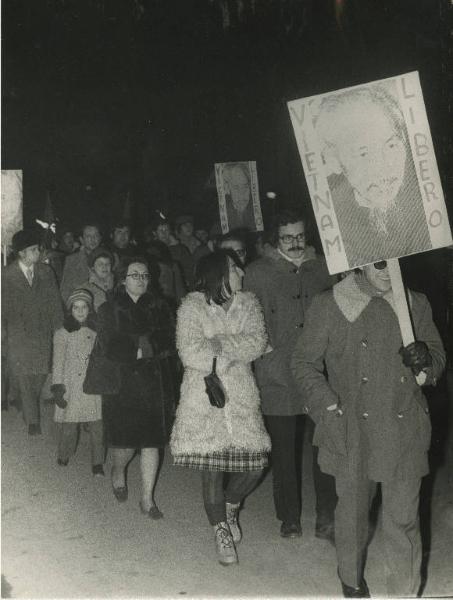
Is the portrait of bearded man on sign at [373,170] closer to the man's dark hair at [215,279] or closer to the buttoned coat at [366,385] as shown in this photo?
the buttoned coat at [366,385]

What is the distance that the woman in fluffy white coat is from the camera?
5.22 meters

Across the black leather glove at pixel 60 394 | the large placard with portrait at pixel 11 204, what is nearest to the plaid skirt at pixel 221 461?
the black leather glove at pixel 60 394

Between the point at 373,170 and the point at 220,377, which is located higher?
the point at 373,170

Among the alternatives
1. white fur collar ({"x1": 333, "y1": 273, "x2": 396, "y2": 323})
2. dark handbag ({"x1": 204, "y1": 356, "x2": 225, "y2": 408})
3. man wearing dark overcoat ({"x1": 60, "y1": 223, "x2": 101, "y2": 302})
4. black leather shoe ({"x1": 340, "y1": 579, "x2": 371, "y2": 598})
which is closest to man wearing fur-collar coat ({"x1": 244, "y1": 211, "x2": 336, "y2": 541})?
dark handbag ({"x1": 204, "y1": 356, "x2": 225, "y2": 408})

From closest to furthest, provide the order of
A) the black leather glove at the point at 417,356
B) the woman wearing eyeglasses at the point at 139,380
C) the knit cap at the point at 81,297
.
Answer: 1. the black leather glove at the point at 417,356
2. the woman wearing eyeglasses at the point at 139,380
3. the knit cap at the point at 81,297

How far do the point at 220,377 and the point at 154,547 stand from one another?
4.26ft

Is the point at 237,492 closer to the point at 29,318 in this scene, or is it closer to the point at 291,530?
the point at 291,530

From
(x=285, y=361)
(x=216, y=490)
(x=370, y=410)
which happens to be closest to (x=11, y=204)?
(x=285, y=361)

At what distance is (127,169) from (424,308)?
24485 mm

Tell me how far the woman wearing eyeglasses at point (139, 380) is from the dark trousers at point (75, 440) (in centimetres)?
111

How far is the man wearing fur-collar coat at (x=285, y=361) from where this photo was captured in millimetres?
5766

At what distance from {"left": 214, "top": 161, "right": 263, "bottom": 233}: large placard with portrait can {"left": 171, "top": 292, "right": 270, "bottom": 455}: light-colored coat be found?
4466 mm

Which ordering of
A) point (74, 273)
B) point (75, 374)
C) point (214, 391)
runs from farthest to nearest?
point (74, 273), point (75, 374), point (214, 391)

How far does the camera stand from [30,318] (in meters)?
8.82
